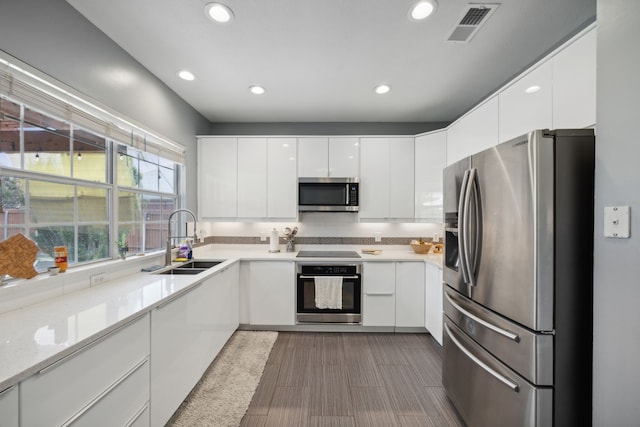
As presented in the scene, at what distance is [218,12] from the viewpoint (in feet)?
5.06

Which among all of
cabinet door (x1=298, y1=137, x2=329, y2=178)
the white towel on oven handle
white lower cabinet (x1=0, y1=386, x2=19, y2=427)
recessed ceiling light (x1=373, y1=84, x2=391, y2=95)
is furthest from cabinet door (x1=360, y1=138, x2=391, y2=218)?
white lower cabinet (x1=0, y1=386, x2=19, y2=427)

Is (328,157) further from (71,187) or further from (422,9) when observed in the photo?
(71,187)

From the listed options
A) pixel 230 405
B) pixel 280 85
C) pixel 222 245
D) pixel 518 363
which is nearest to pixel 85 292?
pixel 230 405

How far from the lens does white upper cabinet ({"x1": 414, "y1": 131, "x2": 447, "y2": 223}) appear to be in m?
2.88

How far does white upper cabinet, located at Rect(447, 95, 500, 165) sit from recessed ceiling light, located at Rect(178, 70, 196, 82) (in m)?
2.52

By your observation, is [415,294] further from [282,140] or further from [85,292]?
[85,292]

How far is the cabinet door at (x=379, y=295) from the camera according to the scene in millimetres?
2848

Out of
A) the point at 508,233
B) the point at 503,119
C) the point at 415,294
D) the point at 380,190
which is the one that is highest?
the point at 503,119

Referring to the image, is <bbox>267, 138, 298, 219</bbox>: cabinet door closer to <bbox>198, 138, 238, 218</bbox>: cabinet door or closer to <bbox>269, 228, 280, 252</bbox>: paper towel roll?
<bbox>269, 228, 280, 252</bbox>: paper towel roll

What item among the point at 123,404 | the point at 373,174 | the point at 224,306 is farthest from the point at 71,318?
the point at 373,174

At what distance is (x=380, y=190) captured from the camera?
3.18 meters

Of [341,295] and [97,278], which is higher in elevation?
[97,278]

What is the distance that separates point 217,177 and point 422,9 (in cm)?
263

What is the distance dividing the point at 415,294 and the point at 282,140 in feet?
7.83
